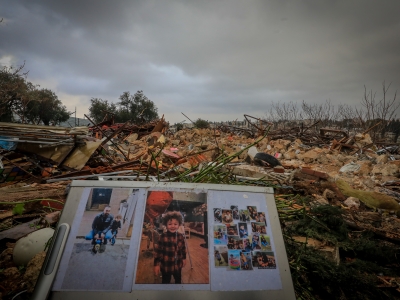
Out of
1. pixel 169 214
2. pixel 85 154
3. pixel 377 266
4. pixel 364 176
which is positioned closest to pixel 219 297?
pixel 169 214

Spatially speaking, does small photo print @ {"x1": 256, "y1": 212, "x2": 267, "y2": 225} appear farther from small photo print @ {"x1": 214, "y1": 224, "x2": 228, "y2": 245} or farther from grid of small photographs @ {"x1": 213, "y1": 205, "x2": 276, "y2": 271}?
small photo print @ {"x1": 214, "y1": 224, "x2": 228, "y2": 245}

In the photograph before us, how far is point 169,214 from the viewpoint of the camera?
1039mm

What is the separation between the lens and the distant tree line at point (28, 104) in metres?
16.0

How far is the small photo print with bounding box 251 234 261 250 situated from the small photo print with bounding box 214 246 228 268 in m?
0.13

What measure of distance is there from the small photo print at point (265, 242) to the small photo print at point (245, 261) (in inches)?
3.1

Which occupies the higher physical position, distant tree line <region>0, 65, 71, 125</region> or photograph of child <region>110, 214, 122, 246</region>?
distant tree line <region>0, 65, 71, 125</region>

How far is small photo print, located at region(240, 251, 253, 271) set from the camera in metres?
0.97

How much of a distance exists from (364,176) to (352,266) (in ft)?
16.1

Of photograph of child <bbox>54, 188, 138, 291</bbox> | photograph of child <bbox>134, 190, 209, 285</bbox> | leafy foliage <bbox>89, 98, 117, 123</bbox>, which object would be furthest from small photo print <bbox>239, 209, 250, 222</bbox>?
leafy foliage <bbox>89, 98, 117, 123</bbox>

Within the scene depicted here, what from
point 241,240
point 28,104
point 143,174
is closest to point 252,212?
point 241,240

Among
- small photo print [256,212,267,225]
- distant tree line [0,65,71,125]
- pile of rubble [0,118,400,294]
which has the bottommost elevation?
pile of rubble [0,118,400,294]

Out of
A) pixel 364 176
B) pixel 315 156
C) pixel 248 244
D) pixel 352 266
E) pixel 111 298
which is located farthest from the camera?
pixel 315 156

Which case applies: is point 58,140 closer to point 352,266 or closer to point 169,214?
point 169,214

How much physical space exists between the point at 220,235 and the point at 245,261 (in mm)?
149
